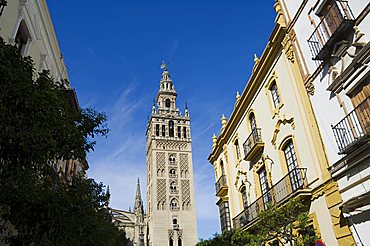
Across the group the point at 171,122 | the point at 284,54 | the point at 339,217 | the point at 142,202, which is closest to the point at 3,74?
the point at 339,217

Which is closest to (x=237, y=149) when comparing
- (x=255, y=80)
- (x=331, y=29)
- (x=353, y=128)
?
(x=255, y=80)

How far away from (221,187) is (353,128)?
11.4m

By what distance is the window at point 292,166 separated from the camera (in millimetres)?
10891

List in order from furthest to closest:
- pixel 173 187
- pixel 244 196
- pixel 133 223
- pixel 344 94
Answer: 1. pixel 133 223
2. pixel 173 187
3. pixel 244 196
4. pixel 344 94

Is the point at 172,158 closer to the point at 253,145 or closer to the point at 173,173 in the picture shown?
the point at 173,173

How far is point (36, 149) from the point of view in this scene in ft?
15.9

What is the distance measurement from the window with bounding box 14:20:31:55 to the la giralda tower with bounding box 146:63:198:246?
154ft

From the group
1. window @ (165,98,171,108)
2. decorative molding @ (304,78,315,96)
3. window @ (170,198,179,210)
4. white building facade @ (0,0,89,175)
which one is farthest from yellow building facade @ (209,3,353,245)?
window @ (165,98,171,108)

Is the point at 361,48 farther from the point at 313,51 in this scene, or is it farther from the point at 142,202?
the point at 142,202

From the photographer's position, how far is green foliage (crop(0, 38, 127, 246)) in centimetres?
461

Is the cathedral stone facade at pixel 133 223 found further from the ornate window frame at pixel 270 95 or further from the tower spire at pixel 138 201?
the ornate window frame at pixel 270 95

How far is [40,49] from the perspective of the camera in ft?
38.1

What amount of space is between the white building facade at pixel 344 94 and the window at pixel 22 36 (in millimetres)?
8884

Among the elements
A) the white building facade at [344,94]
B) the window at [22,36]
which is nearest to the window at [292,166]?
the white building facade at [344,94]
